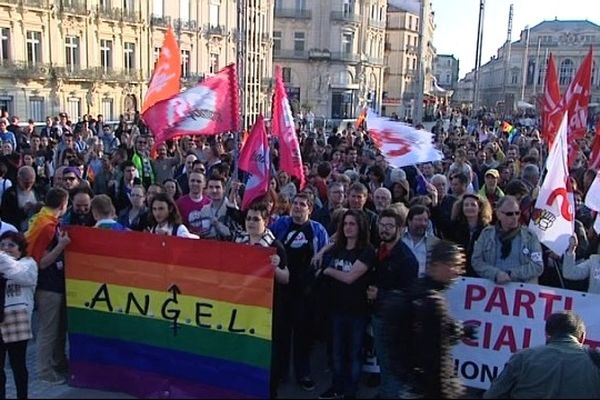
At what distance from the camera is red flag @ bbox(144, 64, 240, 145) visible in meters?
9.02

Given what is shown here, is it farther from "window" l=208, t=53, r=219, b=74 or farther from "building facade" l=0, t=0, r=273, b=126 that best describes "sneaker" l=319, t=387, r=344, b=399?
"window" l=208, t=53, r=219, b=74

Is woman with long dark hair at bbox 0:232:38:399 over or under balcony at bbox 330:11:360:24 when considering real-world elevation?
under

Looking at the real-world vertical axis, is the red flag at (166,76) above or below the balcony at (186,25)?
below

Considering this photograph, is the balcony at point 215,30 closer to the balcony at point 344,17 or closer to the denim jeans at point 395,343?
the balcony at point 344,17

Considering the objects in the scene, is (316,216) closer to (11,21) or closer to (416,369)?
(416,369)

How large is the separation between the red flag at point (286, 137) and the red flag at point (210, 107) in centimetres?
86

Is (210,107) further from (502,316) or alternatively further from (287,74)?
(287,74)

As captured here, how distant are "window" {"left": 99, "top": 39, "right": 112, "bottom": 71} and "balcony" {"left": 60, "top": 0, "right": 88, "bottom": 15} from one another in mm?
2610

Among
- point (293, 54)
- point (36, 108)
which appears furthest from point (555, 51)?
point (36, 108)

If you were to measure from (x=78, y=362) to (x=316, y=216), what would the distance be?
333 centimetres

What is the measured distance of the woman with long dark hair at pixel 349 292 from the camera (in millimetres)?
5637

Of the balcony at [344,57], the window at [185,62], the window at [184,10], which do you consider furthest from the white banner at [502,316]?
the balcony at [344,57]

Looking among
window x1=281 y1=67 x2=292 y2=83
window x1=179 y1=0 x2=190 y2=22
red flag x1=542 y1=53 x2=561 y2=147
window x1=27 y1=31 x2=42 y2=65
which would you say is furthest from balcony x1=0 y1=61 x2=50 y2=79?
window x1=281 y1=67 x2=292 y2=83

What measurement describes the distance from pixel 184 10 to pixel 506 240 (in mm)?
42670
